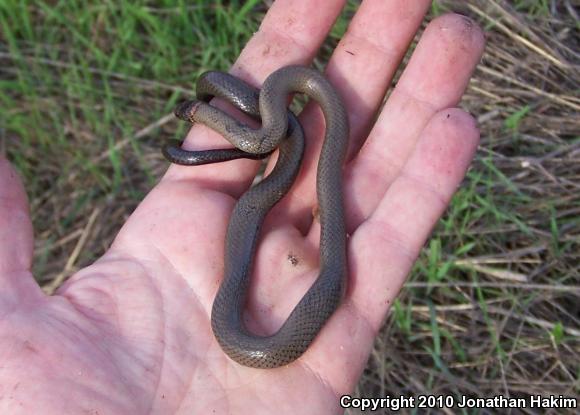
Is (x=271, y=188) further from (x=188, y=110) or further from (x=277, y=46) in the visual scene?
(x=277, y=46)

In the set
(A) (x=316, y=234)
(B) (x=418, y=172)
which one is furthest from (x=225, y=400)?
(B) (x=418, y=172)

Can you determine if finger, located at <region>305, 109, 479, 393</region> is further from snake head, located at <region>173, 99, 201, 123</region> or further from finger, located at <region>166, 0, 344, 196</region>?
snake head, located at <region>173, 99, 201, 123</region>

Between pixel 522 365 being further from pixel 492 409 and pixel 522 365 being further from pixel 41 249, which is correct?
pixel 41 249

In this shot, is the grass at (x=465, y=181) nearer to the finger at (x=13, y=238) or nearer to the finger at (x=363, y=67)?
the finger at (x=363, y=67)

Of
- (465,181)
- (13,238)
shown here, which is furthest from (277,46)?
(13,238)

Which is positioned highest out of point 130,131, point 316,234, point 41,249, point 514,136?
point 514,136

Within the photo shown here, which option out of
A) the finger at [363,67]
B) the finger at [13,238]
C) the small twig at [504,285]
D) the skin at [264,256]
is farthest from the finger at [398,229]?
the finger at [13,238]
